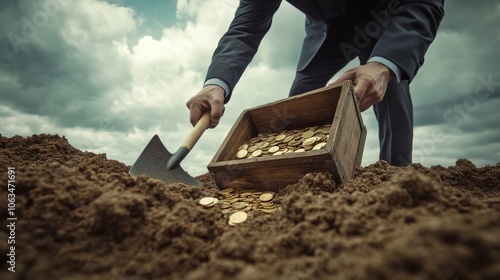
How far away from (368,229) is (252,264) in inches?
15.5

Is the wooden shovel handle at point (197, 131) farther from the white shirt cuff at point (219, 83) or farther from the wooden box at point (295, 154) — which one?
the white shirt cuff at point (219, 83)

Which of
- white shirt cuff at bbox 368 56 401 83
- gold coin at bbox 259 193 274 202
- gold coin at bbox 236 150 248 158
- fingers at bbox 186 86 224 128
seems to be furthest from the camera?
fingers at bbox 186 86 224 128

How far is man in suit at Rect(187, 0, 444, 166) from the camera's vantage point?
2.27 m

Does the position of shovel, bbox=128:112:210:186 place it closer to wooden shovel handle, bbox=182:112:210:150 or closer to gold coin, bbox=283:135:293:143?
wooden shovel handle, bbox=182:112:210:150

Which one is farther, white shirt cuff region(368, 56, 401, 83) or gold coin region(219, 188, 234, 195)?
white shirt cuff region(368, 56, 401, 83)

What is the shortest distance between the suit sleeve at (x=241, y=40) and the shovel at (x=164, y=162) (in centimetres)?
102

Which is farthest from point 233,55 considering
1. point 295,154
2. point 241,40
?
point 295,154

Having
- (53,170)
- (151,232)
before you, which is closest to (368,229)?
(151,232)

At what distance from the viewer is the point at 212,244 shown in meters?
0.93

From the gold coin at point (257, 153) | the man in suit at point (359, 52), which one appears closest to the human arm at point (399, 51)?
the man in suit at point (359, 52)

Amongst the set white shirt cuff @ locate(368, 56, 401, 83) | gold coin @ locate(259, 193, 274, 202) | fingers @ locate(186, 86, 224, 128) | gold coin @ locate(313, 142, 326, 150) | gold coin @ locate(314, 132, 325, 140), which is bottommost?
gold coin @ locate(259, 193, 274, 202)

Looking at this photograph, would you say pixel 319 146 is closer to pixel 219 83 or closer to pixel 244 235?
pixel 244 235

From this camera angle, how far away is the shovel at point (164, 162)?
200cm

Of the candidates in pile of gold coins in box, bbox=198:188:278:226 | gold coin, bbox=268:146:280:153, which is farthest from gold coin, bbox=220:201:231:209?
gold coin, bbox=268:146:280:153
